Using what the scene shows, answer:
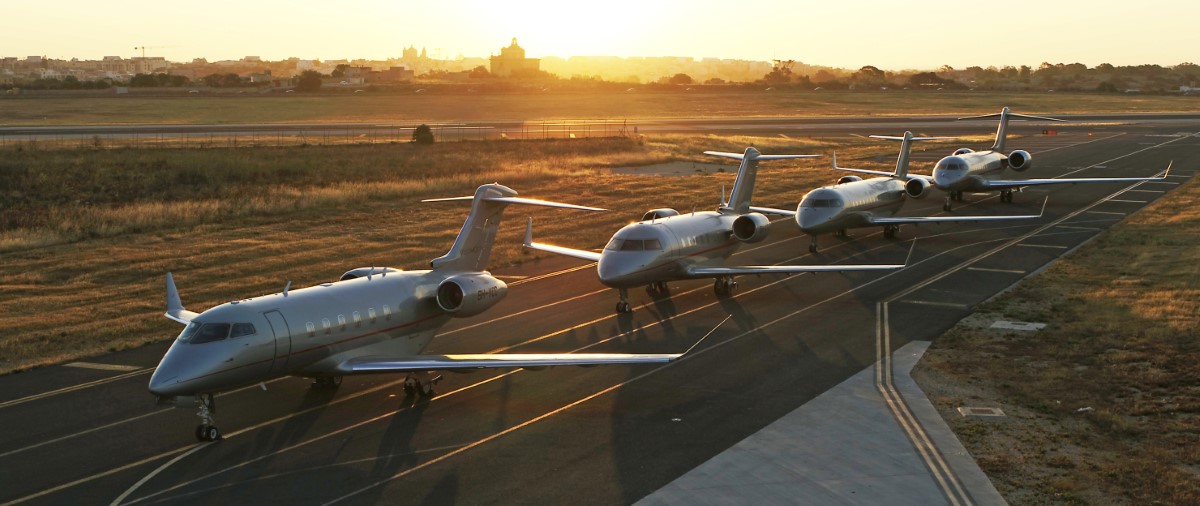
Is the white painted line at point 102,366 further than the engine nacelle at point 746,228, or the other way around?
the engine nacelle at point 746,228

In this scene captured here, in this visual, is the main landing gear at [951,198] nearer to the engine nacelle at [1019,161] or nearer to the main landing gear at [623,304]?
the engine nacelle at [1019,161]

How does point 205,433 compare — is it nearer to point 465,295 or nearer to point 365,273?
point 365,273

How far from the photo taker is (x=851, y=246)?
48.6m

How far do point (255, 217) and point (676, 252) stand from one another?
29005mm

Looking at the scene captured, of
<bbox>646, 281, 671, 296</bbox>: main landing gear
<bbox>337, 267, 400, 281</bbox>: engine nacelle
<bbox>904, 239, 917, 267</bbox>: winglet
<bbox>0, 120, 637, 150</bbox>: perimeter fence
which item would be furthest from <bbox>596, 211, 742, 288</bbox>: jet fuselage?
<bbox>0, 120, 637, 150</bbox>: perimeter fence

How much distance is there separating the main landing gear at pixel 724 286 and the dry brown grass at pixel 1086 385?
8.50m

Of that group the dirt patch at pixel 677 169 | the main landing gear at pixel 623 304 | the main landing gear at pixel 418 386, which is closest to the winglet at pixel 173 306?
the main landing gear at pixel 418 386

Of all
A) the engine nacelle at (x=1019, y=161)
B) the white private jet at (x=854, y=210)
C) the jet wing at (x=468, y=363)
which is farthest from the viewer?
the engine nacelle at (x=1019, y=161)

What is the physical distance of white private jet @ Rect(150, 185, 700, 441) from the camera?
22.3 m

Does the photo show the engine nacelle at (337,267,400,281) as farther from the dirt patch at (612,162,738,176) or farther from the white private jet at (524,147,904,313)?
the dirt patch at (612,162,738,176)

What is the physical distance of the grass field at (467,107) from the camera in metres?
135

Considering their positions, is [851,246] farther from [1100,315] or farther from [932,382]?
[932,382]

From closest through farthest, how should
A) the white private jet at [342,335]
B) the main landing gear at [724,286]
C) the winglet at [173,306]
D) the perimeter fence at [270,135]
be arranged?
the white private jet at [342,335] → the winglet at [173,306] → the main landing gear at [724,286] → the perimeter fence at [270,135]

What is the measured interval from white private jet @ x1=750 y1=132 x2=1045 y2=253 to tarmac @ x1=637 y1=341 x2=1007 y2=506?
2147 cm
